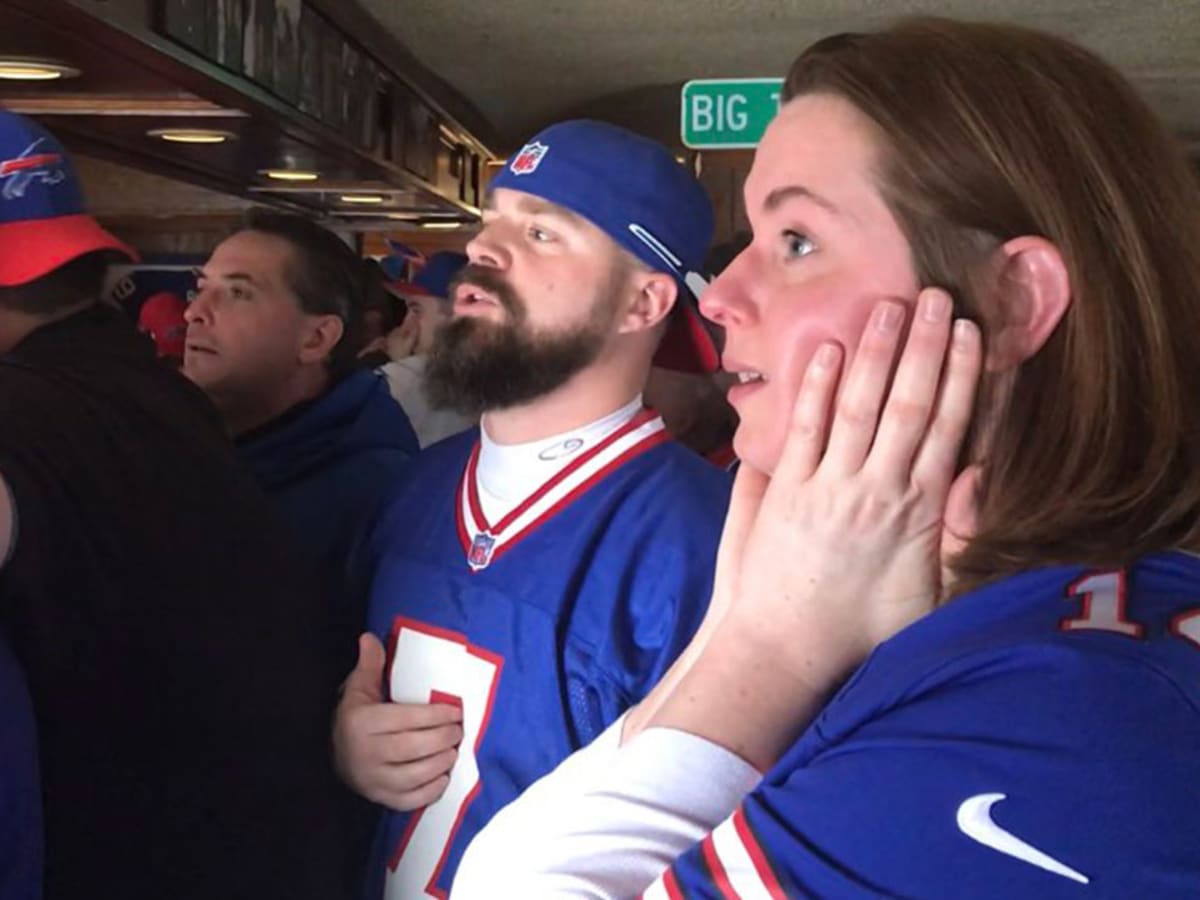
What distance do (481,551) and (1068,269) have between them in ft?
3.06

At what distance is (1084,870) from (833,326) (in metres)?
0.35

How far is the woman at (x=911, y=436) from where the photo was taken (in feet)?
2.17

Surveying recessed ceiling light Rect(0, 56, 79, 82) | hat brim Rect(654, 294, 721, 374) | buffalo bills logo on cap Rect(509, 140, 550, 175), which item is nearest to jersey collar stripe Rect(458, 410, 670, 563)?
hat brim Rect(654, 294, 721, 374)

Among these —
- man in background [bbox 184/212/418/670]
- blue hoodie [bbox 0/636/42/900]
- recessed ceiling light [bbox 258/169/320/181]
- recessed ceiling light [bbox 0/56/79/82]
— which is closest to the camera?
blue hoodie [bbox 0/636/42/900]

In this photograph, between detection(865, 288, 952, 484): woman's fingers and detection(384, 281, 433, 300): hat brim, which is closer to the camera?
detection(865, 288, 952, 484): woman's fingers

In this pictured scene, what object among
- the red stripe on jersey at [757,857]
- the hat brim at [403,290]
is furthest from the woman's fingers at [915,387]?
the hat brim at [403,290]

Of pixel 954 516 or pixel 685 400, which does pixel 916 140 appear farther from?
pixel 685 400

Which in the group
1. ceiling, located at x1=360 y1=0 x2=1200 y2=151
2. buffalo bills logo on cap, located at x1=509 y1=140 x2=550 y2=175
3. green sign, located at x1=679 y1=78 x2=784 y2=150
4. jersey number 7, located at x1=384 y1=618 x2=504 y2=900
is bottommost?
jersey number 7, located at x1=384 y1=618 x2=504 y2=900

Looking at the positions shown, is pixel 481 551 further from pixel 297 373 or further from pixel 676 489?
pixel 297 373

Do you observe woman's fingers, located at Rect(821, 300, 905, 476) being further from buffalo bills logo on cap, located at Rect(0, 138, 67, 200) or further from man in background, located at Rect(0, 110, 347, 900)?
buffalo bills logo on cap, located at Rect(0, 138, 67, 200)

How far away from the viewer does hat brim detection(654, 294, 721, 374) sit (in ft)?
5.90

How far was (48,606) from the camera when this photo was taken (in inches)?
49.8

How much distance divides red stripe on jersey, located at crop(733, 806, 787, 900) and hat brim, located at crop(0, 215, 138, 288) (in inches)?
50.1

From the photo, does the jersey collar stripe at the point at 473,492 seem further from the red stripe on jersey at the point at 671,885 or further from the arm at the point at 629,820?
the red stripe on jersey at the point at 671,885
